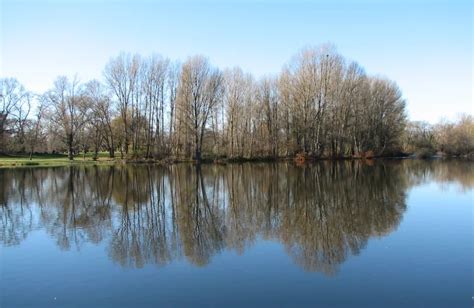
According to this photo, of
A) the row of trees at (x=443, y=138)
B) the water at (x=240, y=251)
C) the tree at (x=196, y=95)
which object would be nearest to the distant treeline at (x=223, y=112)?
the tree at (x=196, y=95)

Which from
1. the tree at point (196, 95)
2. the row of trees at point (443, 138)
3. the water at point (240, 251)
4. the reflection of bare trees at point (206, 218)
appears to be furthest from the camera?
the row of trees at point (443, 138)

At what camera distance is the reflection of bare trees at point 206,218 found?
35.2 feet

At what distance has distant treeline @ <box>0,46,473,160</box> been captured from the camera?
180ft

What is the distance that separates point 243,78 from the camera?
5906 centimetres

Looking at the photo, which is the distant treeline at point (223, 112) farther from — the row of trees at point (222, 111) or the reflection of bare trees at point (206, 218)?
the reflection of bare trees at point (206, 218)

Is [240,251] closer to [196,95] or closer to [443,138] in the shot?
[196,95]

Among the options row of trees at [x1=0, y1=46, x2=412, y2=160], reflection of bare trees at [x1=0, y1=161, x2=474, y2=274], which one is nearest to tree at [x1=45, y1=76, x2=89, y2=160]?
row of trees at [x1=0, y1=46, x2=412, y2=160]

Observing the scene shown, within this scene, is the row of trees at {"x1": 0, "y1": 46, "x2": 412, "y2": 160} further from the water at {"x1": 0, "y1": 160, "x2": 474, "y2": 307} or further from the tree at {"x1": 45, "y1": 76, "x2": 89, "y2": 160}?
the water at {"x1": 0, "y1": 160, "x2": 474, "y2": 307}

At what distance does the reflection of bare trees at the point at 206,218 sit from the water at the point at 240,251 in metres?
0.06

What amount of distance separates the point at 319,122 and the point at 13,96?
52.9 m

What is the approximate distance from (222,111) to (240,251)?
165 ft

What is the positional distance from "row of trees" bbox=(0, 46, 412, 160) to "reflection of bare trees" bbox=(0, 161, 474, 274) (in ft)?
103

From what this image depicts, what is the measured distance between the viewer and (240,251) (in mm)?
10453

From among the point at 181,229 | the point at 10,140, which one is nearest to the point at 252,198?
the point at 181,229
